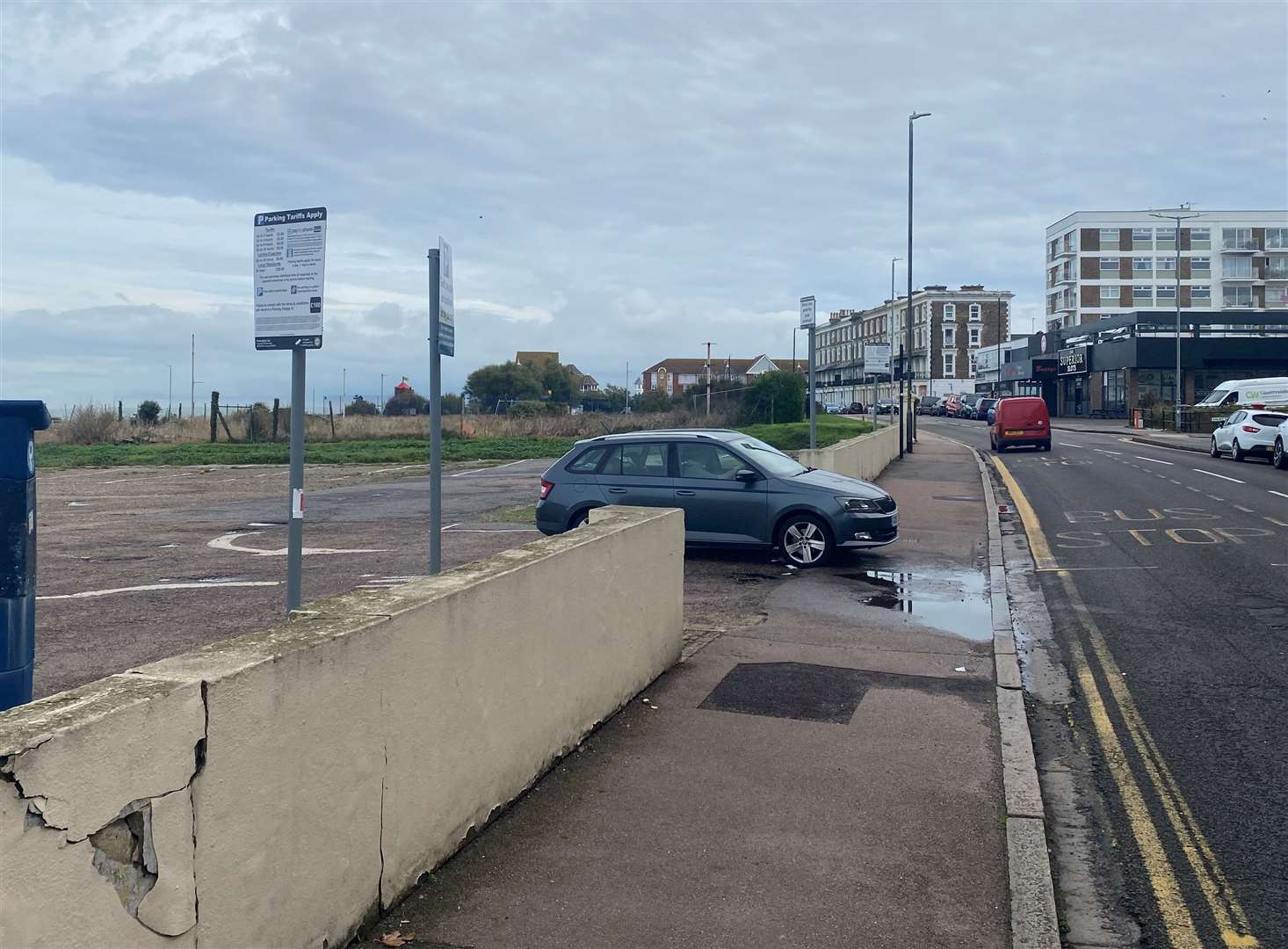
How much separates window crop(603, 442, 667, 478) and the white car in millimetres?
22184

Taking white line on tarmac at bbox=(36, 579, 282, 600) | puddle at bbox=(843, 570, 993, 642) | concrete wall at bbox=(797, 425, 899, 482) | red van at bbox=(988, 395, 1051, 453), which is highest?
red van at bbox=(988, 395, 1051, 453)

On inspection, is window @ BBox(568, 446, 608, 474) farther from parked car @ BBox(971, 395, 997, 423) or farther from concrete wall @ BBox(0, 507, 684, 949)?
parked car @ BBox(971, 395, 997, 423)

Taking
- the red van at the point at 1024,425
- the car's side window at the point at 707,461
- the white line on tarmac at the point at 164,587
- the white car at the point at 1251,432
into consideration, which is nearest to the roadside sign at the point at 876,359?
the white car at the point at 1251,432

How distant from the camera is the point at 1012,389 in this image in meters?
95.6

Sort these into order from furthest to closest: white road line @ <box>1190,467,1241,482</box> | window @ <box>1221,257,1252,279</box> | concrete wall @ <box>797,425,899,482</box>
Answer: window @ <box>1221,257,1252,279</box> → white road line @ <box>1190,467,1241,482</box> → concrete wall @ <box>797,425,899,482</box>

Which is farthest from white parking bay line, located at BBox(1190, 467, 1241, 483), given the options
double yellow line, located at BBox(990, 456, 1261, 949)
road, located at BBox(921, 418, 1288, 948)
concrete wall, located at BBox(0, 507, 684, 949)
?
concrete wall, located at BBox(0, 507, 684, 949)

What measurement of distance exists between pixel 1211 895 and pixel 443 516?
48.9 feet

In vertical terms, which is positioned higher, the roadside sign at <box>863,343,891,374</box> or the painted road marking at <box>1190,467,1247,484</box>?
the roadside sign at <box>863,343,891,374</box>

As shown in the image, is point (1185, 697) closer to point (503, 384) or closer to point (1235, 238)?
point (503, 384)

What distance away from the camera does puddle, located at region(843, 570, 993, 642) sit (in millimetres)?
10148

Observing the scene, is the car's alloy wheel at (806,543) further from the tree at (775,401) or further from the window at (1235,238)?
the window at (1235,238)

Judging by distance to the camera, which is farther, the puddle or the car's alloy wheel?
the car's alloy wheel

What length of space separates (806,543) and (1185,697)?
5744mm

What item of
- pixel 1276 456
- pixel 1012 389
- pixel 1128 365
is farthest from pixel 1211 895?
pixel 1012 389
